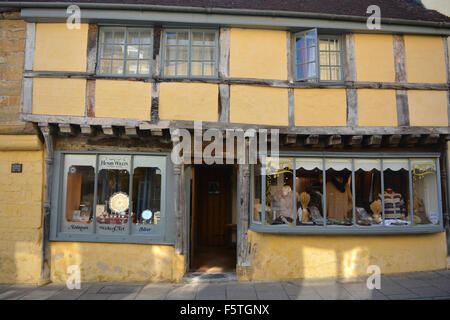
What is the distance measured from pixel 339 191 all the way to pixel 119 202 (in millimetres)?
5139

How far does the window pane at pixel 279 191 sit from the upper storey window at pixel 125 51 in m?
3.63

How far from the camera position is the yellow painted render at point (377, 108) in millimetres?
6645

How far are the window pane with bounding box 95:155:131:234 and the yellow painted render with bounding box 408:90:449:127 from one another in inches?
260

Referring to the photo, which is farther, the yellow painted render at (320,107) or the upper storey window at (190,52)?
the upper storey window at (190,52)

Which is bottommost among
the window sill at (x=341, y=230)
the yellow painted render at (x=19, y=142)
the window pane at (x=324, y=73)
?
the window sill at (x=341, y=230)

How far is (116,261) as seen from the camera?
640 cm

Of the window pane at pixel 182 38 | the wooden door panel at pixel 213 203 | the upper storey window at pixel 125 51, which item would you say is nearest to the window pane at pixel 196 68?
the window pane at pixel 182 38

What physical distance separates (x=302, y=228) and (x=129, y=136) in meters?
4.31

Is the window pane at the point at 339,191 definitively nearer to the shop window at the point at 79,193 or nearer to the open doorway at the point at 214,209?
the open doorway at the point at 214,209

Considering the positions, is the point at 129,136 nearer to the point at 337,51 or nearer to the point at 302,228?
the point at 302,228

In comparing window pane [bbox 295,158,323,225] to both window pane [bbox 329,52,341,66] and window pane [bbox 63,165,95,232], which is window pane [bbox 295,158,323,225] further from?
window pane [bbox 63,165,95,232]

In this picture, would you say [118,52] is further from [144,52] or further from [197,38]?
[197,38]

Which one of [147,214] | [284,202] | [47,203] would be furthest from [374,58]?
[47,203]
